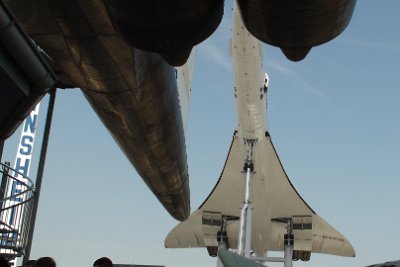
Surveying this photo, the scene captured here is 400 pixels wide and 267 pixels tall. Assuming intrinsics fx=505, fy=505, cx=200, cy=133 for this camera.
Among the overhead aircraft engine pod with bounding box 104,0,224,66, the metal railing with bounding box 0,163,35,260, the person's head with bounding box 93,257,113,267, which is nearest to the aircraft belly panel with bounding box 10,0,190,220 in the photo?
the person's head with bounding box 93,257,113,267

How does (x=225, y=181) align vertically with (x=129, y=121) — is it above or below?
above

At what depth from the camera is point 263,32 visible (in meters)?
2.13

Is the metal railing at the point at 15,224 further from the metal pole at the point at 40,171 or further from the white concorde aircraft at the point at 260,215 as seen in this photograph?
the white concorde aircraft at the point at 260,215

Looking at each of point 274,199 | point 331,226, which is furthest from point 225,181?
point 331,226

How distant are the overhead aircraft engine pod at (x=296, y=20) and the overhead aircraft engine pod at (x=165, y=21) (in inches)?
6.4

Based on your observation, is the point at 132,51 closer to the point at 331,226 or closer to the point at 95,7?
the point at 95,7

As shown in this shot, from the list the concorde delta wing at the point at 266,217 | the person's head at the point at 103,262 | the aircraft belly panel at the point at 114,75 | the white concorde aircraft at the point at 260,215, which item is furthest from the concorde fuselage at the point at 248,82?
the person's head at the point at 103,262

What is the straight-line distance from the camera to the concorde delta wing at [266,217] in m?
28.7

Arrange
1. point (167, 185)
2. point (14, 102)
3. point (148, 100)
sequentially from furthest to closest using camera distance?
point (14, 102) < point (167, 185) < point (148, 100)

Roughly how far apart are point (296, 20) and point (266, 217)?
27.9 meters

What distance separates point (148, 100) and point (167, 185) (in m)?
4.04

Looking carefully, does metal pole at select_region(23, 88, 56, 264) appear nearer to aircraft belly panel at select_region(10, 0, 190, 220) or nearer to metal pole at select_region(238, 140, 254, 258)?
aircraft belly panel at select_region(10, 0, 190, 220)

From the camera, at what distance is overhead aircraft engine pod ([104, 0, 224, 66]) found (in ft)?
6.63

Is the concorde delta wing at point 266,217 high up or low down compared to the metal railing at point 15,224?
up
